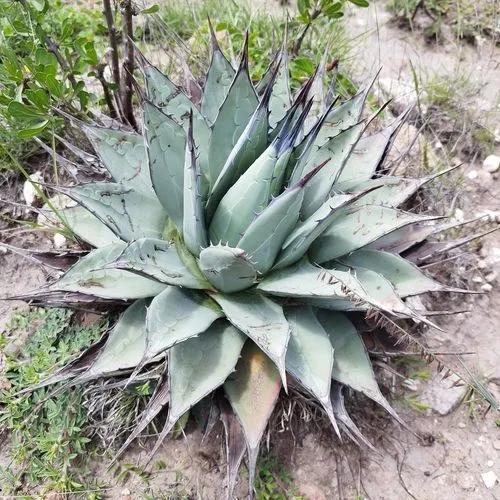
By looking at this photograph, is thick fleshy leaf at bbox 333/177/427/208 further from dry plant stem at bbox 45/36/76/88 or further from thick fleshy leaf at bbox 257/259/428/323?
dry plant stem at bbox 45/36/76/88

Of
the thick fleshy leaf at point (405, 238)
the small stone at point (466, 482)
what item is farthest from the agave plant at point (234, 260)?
the small stone at point (466, 482)

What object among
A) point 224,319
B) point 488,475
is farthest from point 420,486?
point 224,319

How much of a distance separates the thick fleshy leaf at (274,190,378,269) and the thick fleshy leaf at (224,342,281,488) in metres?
0.29

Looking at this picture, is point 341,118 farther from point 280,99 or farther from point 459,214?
point 459,214

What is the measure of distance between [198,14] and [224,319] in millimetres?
2264

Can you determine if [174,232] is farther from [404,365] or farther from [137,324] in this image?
[404,365]

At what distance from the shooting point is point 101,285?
1643mm

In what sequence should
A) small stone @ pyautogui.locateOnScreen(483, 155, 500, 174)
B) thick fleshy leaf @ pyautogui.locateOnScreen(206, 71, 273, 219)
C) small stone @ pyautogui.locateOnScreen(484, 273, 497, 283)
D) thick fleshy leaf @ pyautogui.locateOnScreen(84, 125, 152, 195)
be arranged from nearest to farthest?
thick fleshy leaf @ pyautogui.locateOnScreen(206, 71, 273, 219)
thick fleshy leaf @ pyautogui.locateOnScreen(84, 125, 152, 195)
small stone @ pyautogui.locateOnScreen(484, 273, 497, 283)
small stone @ pyautogui.locateOnScreen(483, 155, 500, 174)

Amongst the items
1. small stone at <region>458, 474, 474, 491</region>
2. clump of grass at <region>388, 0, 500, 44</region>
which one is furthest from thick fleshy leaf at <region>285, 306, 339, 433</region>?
clump of grass at <region>388, 0, 500, 44</region>

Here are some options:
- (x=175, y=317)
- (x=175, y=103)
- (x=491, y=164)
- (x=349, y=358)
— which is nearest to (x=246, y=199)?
(x=175, y=317)

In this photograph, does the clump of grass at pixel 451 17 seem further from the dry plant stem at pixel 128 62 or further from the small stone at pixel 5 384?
the small stone at pixel 5 384

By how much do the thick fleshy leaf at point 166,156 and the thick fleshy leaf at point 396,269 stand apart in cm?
56

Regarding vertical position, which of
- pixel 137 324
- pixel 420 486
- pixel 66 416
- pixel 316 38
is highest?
pixel 316 38

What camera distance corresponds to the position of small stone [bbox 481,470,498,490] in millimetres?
2018
